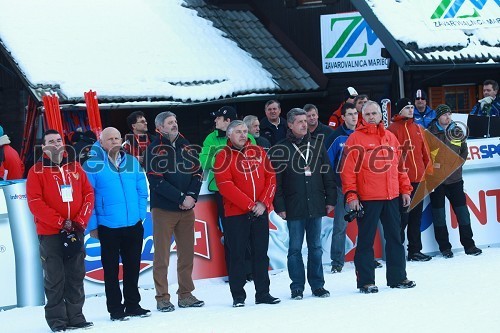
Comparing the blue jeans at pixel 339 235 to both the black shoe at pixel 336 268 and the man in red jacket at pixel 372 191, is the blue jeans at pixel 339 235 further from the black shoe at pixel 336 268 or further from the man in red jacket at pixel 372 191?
the man in red jacket at pixel 372 191

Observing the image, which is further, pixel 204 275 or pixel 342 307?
pixel 204 275

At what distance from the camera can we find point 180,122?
17859 mm

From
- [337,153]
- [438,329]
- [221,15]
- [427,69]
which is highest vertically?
[221,15]

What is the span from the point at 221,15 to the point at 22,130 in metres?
4.54

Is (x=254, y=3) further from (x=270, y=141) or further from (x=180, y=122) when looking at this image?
(x=270, y=141)

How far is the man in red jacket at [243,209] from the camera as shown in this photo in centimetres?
1022

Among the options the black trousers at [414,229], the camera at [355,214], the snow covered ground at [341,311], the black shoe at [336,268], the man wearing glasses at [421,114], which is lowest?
the snow covered ground at [341,311]

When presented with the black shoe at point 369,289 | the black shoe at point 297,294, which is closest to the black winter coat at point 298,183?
the black shoe at point 297,294

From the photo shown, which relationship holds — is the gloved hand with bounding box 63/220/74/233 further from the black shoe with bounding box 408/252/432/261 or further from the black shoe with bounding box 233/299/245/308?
the black shoe with bounding box 408/252/432/261

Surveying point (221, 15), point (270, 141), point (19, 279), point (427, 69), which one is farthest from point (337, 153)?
point (221, 15)

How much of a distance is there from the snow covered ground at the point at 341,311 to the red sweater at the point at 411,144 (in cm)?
126

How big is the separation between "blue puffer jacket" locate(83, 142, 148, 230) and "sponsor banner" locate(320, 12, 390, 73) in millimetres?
8258

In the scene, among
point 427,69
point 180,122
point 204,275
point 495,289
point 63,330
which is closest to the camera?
point 63,330

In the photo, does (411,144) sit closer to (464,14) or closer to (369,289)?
(369,289)
